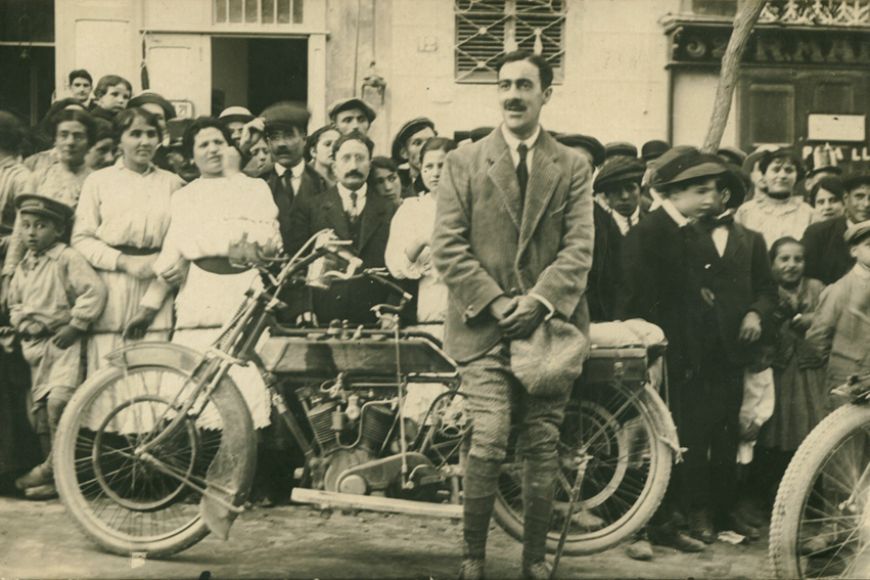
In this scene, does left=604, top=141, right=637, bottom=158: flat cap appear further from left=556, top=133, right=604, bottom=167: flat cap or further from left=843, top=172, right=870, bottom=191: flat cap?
left=843, top=172, right=870, bottom=191: flat cap

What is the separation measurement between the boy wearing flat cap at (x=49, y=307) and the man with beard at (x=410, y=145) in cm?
179

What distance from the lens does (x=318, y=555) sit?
4414 mm

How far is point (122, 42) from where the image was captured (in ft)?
23.3

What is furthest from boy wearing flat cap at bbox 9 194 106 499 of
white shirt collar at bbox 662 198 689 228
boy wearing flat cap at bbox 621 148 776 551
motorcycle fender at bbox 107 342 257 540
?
white shirt collar at bbox 662 198 689 228

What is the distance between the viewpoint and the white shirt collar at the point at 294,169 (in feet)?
18.4

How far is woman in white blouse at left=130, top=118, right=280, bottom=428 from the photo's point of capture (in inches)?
194

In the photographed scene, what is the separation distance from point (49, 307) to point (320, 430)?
178 centimetres

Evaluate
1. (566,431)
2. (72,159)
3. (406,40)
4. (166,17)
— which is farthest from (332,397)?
(166,17)

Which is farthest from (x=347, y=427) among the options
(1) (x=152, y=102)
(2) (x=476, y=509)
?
(1) (x=152, y=102)

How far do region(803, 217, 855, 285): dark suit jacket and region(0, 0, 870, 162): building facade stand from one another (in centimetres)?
173

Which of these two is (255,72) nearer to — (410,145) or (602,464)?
(410,145)

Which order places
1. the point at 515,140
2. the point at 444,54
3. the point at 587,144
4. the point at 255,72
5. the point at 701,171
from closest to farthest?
the point at 515,140 → the point at 701,171 → the point at 587,144 → the point at 444,54 → the point at 255,72

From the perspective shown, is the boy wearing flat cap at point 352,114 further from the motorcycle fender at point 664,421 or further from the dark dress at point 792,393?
the dark dress at point 792,393

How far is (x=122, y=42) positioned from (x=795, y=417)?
4905 mm
